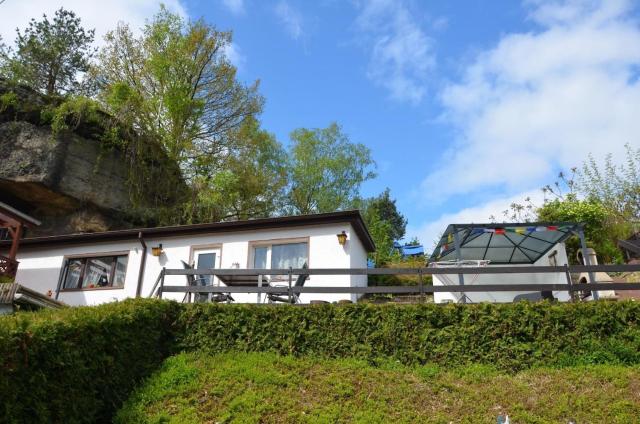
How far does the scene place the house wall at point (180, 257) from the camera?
37.4 ft

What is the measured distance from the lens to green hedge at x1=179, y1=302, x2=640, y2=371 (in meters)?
6.73

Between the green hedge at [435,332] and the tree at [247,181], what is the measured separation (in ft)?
36.8

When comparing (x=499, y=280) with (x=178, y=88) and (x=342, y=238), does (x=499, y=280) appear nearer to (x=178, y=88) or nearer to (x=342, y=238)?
(x=342, y=238)

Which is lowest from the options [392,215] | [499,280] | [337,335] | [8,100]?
[337,335]

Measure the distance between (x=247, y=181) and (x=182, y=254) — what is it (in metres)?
9.13

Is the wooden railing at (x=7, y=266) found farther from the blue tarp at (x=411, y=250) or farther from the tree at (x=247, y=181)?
the blue tarp at (x=411, y=250)

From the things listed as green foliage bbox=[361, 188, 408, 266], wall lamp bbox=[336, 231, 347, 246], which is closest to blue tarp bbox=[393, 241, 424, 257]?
green foliage bbox=[361, 188, 408, 266]

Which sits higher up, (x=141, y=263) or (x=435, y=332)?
(x=141, y=263)

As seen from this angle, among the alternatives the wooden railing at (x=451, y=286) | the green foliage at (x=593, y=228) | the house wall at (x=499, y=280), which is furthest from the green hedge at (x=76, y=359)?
the green foliage at (x=593, y=228)

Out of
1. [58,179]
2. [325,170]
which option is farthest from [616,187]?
[58,179]

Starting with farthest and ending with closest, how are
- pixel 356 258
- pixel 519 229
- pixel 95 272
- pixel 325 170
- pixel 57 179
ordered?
pixel 325 170, pixel 57 179, pixel 95 272, pixel 356 258, pixel 519 229

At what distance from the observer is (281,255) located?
11945 mm

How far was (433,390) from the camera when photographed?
241 inches

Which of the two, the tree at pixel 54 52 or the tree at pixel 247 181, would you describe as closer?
the tree at pixel 247 181
